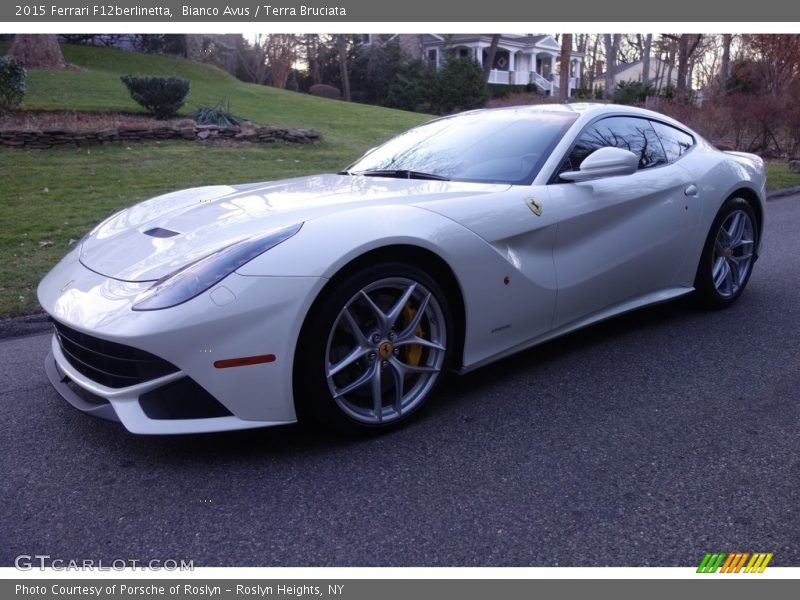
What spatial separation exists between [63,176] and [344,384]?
8324 mm

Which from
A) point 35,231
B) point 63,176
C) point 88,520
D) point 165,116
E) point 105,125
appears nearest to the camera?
point 88,520

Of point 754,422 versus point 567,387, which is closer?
point 754,422

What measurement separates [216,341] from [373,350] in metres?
0.68

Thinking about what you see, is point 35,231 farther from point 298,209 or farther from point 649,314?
point 649,314

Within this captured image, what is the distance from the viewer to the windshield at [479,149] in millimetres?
3742

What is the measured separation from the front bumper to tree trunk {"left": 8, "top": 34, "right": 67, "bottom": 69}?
20378 millimetres

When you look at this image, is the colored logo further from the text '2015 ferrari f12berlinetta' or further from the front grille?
the front grille

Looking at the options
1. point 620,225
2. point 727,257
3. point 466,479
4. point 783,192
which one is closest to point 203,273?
point 466,479

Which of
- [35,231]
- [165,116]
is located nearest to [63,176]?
[35,231]

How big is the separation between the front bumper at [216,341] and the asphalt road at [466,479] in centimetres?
25

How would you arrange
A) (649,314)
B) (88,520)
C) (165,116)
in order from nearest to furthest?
(88,520) → (649,314) → (165,116)

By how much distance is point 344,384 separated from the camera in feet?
9.67

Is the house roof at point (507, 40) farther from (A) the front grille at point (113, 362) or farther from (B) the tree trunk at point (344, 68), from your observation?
(A) the front grille at point (113, 362)

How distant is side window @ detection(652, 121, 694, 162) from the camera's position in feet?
14.8
